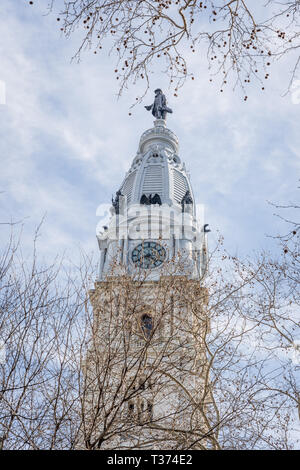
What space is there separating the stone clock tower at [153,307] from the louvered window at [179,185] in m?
0.18

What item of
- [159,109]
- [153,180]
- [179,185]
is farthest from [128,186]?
[159,109]

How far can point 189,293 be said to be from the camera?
722 inches

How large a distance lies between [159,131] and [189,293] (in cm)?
6520

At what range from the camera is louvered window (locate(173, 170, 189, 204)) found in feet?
229

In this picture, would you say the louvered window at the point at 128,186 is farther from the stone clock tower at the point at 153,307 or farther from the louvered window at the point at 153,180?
the louvered window at the point at 153,180

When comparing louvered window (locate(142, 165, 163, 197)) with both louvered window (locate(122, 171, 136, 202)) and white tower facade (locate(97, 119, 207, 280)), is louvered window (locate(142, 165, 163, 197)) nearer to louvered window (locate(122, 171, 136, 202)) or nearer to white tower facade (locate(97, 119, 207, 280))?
white tower facade (locate(97, 119, 207, 280))

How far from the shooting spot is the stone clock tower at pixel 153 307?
1395cm

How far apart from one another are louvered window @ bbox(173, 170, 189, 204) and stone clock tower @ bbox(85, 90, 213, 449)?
18 cm

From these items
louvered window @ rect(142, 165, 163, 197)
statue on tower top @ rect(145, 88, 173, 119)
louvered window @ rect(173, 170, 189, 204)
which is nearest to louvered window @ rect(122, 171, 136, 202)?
louvered window @ rect(142, 165, 163, 197)

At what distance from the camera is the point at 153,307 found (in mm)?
15344

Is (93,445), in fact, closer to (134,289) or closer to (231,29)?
(134,289)
